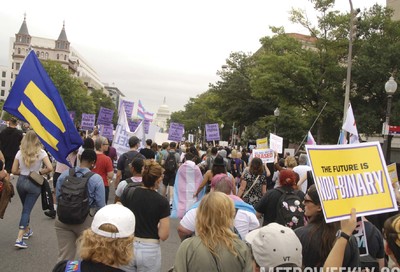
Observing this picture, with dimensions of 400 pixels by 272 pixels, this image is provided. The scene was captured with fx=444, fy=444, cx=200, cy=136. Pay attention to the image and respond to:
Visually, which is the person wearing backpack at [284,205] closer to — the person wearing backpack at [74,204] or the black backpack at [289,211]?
the black backpack at [289,211]

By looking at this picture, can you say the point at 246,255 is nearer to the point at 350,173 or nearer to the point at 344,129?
the point at 350,173

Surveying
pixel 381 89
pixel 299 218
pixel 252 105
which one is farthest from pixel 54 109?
pixel 252 105

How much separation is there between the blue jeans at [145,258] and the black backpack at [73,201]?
0.96 meters

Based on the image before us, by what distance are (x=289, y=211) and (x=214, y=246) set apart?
2.41 metres

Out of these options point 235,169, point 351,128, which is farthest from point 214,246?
point 235,169

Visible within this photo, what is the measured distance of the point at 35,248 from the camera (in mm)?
6785

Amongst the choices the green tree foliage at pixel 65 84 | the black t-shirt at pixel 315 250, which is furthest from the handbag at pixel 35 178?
the green tree foliage at pixel 65 84

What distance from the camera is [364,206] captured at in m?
3.14

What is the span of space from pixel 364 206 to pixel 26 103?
4.02 meters

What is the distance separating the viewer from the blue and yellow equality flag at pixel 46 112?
5305 mm

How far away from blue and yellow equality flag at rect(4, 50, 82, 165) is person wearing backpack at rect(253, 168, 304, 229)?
2.41m

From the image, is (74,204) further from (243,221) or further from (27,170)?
(27,170)

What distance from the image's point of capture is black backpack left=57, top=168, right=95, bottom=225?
15.7 feet

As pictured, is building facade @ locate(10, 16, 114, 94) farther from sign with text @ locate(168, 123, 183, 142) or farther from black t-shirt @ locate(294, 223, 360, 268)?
black t-shirt @ locate(294, 223, 360, 268)
